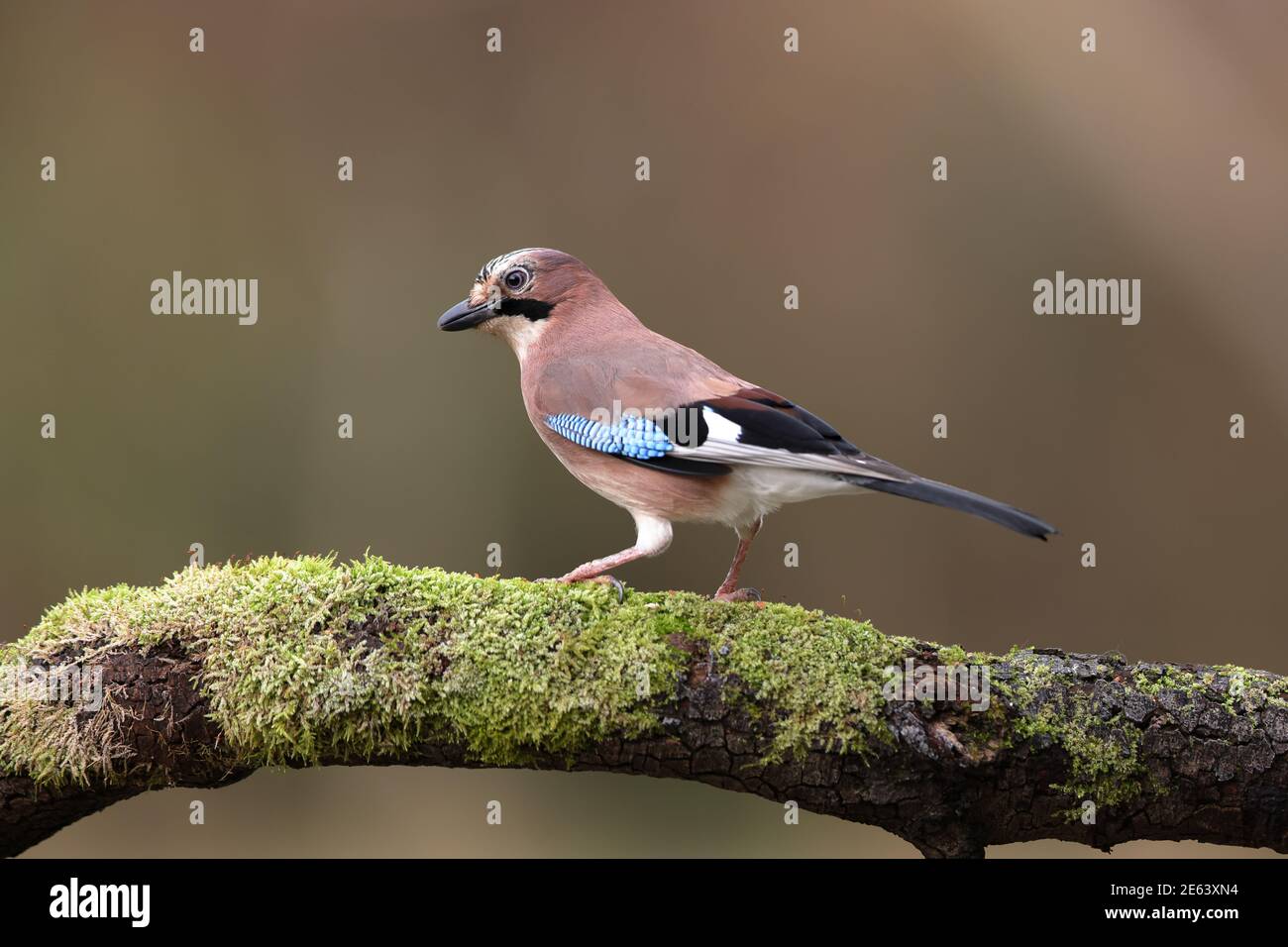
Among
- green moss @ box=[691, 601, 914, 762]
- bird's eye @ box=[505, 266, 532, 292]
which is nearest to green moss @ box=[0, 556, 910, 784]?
green moss @ box=[691, 601, 914, 762]

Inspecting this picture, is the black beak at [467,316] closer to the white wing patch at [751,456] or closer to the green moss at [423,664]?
the white wing patch at [751,456]

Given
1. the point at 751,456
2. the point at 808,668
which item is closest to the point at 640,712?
the point at 808,668

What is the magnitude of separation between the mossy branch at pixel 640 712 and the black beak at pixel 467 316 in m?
1.36

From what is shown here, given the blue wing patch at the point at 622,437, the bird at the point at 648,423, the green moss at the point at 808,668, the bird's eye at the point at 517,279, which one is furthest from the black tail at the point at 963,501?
the bird's eye at the point at 517,279

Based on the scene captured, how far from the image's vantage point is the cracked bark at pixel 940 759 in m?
3.22

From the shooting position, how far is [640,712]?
127 inches

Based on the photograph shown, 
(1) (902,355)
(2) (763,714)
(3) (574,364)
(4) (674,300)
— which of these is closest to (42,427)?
(4) (674,300)

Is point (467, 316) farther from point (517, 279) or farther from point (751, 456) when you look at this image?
point (751, 456)

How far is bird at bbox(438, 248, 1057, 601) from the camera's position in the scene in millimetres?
3762

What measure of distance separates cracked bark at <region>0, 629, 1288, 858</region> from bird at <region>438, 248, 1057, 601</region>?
1.87 feet

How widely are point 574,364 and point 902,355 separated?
4257 millimetres

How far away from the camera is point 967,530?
775 centimetres

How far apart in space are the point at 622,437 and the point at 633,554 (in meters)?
0.39

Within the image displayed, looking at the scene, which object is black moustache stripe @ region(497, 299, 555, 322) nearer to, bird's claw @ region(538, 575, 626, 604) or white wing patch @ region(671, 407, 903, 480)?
white wing patch @ region(671, 407, 903, 480)
